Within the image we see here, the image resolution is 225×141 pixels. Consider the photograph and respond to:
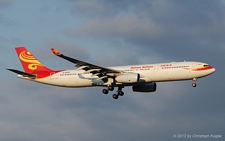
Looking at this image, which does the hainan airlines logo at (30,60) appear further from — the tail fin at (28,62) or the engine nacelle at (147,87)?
the engine nacelle at (147,87)

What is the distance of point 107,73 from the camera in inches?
2879

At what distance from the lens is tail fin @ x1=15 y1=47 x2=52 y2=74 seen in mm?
79438

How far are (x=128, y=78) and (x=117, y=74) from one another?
215 cm

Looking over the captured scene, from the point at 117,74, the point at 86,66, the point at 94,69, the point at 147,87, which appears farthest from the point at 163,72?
the point at 86,66

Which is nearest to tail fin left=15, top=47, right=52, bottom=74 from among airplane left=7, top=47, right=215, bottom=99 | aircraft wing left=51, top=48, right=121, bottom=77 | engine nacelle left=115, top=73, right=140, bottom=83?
airplane left=7, top=47, right=215, bottom=99

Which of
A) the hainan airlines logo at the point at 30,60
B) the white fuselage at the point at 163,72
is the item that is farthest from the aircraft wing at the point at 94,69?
the hainan airlines logo at the point at 30,60

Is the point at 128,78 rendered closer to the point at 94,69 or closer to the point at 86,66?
the point at 94,69

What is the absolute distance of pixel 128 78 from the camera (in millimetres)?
71312

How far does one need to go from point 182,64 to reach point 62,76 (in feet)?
52.4

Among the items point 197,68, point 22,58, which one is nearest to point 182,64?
point 197,68

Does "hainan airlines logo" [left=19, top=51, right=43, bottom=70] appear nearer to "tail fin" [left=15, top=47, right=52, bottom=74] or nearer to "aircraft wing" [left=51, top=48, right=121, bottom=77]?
"tail fin" [left=15, top=47, right=52, bottom=74]

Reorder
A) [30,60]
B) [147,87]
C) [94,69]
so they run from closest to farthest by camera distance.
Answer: [94,69], [147,87], [30,60]

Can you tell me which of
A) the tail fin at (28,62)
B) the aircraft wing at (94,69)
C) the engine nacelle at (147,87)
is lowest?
the engine nacelle at (147,87)

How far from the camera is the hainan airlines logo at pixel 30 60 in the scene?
8006cm
